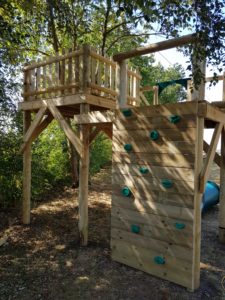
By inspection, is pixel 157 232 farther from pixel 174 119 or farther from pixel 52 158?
pixel 52 158

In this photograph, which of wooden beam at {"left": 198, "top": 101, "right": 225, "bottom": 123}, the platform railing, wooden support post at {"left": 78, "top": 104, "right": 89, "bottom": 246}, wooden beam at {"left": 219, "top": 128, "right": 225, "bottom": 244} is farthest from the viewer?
wooden beam at {"left": 219, "top": 128, "right": 225, "bottom": 244}

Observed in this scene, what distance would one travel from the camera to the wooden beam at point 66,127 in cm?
489

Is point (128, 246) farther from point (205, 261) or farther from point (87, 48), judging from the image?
point (87, 48)

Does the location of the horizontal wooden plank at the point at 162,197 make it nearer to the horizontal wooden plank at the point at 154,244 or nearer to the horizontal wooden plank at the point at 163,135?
the horizontal wooden plank at the point at 154,244

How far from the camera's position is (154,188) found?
3848 mm

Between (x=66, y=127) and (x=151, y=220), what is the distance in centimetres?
240

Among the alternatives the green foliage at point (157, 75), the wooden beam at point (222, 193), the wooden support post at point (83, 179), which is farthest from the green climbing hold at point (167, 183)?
the green foliage at point (157, 75)

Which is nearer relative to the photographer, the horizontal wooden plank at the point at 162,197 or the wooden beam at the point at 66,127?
the horizontal wooden plank at the point at 162,197

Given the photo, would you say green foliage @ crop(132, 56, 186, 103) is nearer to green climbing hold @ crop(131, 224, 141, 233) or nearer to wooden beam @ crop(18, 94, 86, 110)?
wooden beam @ crop(18, 94, 86, 110)

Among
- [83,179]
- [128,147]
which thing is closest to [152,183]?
[128,147]

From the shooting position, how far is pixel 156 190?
3.82 meters

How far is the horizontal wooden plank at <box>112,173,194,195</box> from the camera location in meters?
3.50

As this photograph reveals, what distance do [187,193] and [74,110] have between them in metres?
3.76

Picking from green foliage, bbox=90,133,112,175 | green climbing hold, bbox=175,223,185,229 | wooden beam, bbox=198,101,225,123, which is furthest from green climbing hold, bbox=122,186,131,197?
green foliage, bbox=90,133,112,175
